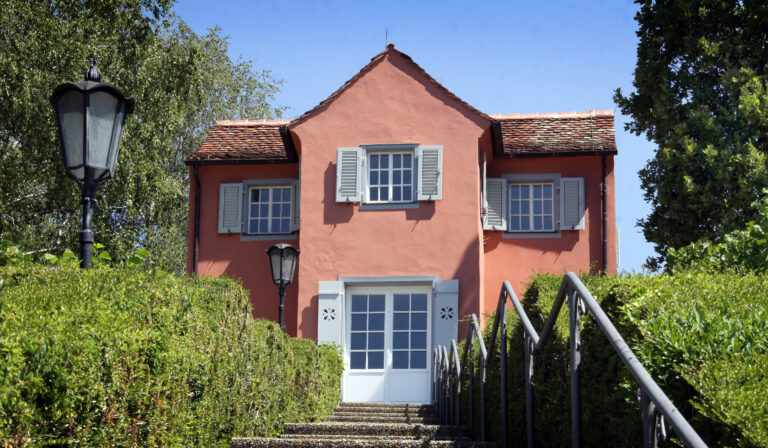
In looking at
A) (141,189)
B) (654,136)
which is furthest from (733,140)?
(141,189)

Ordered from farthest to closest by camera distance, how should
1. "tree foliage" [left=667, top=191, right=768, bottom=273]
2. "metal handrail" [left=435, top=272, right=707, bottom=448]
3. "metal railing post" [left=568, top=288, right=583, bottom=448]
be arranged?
1. "tree foliage" [left=667, top=191, right=768, bottom=273]
2. "metal railing post" [left=568, top=288, right=583, bottom=448]
3. "metal handrail" [left=435, top=272, right=707, bottom=448]

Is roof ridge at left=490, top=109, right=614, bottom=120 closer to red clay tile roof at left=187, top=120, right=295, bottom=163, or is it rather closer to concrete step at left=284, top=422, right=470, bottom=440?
red clay tile roof at left=187, top=120, right=295, bottom=163

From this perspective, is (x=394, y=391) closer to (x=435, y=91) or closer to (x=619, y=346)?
(x=435, y=91)

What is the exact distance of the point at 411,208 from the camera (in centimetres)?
1611

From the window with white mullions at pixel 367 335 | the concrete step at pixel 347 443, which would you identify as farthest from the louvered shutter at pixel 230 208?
the concrete step at pixel 347 443

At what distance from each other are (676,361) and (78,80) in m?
15.2

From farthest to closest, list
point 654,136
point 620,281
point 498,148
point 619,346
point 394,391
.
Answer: point 654,136
point 498,148
point 394,391
point 620,281
point 619,346

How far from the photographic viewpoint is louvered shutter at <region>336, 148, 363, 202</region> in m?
16.1

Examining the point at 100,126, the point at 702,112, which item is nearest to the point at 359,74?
the point at 702,112

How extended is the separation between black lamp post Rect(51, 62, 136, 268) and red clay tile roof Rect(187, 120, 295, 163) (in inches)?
414

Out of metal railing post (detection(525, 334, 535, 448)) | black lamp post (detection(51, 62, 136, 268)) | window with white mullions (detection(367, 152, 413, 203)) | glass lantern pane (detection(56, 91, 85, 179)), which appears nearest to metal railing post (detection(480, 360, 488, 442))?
metal railing post (detection(525, 334, 535, 448))

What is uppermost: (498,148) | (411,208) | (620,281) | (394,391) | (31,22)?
(31,22)

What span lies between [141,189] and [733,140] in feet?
37.0

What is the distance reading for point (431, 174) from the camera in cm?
1608
